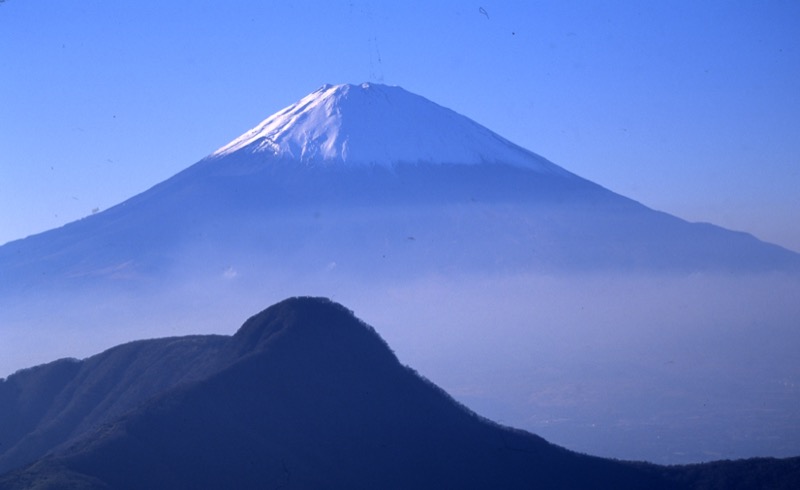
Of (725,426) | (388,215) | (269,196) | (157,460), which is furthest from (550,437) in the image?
(157,460)

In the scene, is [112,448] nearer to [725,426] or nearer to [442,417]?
[442,417]

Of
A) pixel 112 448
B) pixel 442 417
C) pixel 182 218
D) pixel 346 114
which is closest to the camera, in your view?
pixel 112 448

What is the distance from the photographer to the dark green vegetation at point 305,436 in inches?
516

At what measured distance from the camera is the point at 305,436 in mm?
14133

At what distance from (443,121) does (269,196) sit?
650 centimetres

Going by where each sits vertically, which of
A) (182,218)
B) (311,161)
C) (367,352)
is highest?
(311,161)

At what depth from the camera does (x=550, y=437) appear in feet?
85.2

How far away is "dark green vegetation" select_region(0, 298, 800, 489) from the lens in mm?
13109

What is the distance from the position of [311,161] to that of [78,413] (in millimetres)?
18601

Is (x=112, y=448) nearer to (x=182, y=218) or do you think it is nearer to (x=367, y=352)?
(x=367, y=352)

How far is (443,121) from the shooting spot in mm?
36781

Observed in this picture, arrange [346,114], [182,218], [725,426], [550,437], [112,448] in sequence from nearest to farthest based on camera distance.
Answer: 1. [112,448]
2. [550,437]
3. [725,426]
4. [182,218]
5. [346,114]

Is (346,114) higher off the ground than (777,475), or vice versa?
(346,114)

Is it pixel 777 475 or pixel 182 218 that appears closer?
pixel 777 475
